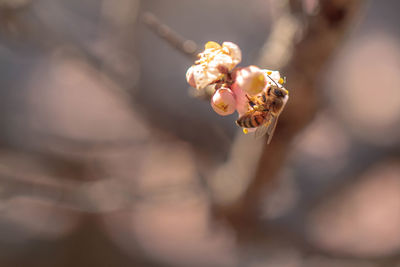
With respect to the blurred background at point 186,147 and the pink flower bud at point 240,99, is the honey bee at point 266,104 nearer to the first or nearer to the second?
the pink flower bud at point 240,99

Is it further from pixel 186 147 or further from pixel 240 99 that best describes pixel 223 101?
pixel 186 147

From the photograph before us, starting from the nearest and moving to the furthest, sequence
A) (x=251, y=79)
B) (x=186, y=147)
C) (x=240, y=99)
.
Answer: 1. (x=251, y=79)
2. (x=240, y=99)
3. (x=186, y=147)

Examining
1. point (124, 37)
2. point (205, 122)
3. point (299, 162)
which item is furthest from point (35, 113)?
point (299, 162)

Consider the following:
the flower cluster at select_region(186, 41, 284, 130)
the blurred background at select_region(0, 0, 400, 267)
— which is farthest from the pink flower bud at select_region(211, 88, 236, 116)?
the blurred background at select_region(0, 0, 400, 267)

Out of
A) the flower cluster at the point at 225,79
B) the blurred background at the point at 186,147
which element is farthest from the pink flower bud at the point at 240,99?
the blurred background at the point at 186,147

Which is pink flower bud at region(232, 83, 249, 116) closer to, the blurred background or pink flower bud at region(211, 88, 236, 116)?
pink flower bud at region(211, 88, 236, 116)

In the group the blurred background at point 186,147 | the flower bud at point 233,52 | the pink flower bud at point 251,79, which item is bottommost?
the pink flower bud at point 251,79

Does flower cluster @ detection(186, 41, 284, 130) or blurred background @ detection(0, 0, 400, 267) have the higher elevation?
blurred background @ detection(0, 0, 400, 267)

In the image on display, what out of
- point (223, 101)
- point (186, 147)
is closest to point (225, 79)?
point (223, 101)
